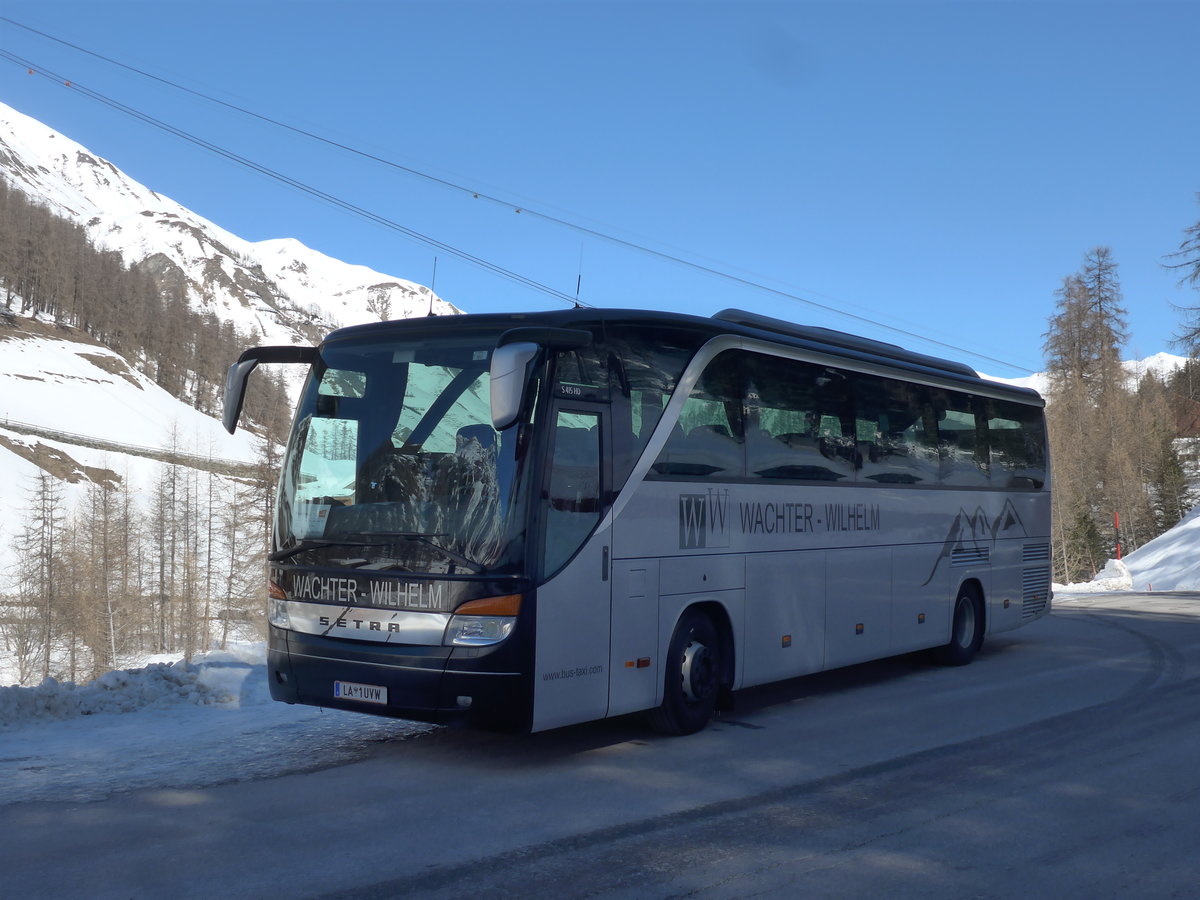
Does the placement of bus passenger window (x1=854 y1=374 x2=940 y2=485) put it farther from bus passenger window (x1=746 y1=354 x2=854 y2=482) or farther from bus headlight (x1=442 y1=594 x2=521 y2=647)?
bus headlight (x1=442 y1=594 x2=521 y2=647)

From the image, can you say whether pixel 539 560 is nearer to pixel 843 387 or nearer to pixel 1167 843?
pixel 1167 843

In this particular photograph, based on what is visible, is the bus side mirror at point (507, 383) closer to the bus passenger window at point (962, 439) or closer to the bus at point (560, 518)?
the bus at point (560, 518)

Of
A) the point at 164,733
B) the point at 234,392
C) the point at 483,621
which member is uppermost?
the point at 234,392

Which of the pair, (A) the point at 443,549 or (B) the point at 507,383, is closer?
(B) the point at 507,383

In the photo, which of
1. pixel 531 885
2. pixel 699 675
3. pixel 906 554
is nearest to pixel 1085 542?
pixel 906 554

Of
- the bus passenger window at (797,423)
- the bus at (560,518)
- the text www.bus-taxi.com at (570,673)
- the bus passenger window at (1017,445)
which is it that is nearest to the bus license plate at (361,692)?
the bus at (560,518)

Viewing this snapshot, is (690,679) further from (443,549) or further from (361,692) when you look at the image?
(361,692)

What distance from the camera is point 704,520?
345 inches

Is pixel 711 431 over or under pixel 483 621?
over

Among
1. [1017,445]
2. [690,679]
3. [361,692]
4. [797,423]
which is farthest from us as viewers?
[1017,445]

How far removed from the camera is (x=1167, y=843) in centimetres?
579

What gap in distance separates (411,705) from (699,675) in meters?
2.61

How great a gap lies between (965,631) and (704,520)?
607 cm

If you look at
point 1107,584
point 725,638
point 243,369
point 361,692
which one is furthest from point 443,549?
point 1107,584
